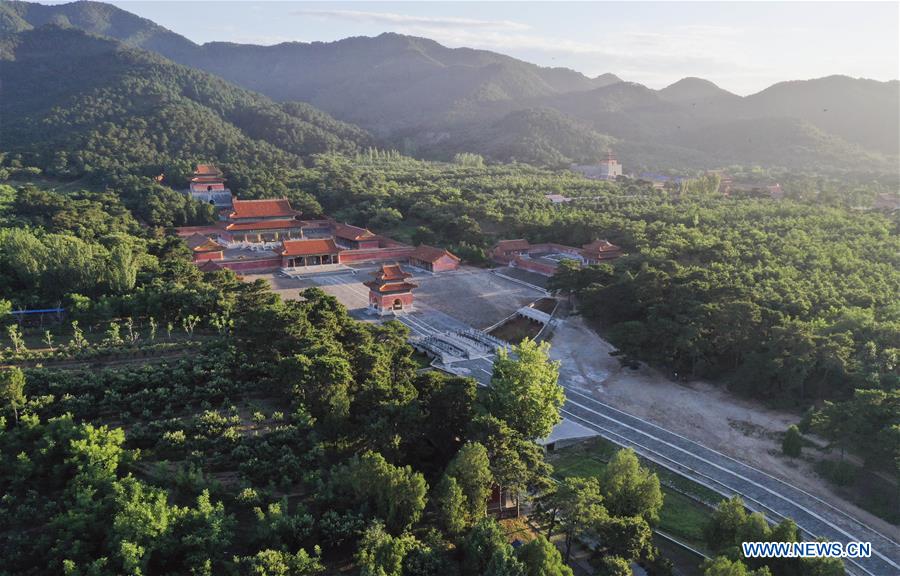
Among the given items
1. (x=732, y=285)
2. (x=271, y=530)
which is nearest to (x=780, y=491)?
(x=732, y=285)

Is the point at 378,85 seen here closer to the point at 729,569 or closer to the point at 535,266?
the point at 535,266

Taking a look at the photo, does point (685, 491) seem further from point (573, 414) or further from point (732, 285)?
point (732, 285)

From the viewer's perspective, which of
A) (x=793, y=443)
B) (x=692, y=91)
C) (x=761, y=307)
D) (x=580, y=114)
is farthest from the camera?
(x=692, y=91)

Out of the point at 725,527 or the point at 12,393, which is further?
the point at 12,393

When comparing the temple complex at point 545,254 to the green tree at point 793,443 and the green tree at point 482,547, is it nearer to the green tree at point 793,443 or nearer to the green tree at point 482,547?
the green tree at point 793,443

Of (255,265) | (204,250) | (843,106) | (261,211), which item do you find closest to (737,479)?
(255,265)

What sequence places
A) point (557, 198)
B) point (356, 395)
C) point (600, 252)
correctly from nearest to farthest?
point (356, 395) → point (600, 252) → point (557, 198)
